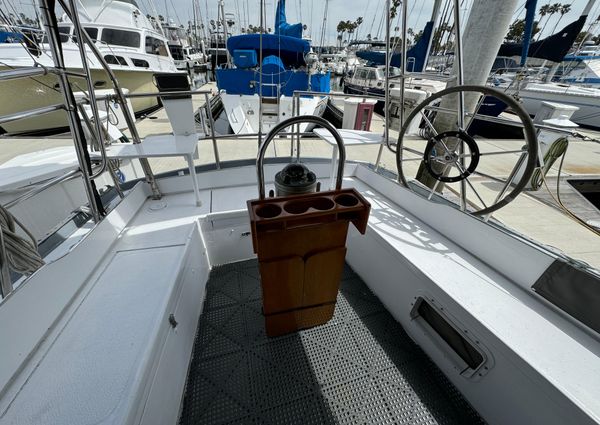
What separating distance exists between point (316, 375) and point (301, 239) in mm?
849

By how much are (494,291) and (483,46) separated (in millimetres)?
2007

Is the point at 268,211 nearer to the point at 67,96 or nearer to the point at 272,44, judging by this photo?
the point at 67,96

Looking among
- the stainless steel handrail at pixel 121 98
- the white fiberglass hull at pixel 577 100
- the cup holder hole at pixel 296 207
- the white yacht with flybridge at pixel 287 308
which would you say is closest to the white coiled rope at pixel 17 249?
the white yacht with flybridge at pixel 287 308

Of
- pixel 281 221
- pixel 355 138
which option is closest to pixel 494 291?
pixel 281 221

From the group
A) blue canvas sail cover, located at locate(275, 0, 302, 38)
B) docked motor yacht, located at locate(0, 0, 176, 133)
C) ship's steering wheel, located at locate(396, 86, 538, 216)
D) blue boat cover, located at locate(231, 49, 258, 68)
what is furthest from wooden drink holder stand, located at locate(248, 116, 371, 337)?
blue canvas sail cover, located at locate(275, 0, 302, 38)

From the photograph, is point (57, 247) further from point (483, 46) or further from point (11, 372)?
point (483, 46)

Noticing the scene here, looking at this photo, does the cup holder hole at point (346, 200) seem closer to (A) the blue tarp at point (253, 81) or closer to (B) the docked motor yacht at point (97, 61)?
(A) the blue tarp at point (253, 81)

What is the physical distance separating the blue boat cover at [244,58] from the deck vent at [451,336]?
7.19 metres

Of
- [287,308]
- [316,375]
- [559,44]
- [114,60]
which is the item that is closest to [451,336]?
[316,375]

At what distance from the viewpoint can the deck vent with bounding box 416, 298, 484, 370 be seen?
1.31 meters

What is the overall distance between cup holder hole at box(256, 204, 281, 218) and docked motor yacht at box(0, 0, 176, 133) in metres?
6.97

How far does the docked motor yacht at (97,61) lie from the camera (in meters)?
5.65

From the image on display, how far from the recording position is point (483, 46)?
2059 millimetres

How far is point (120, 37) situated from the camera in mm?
7902
